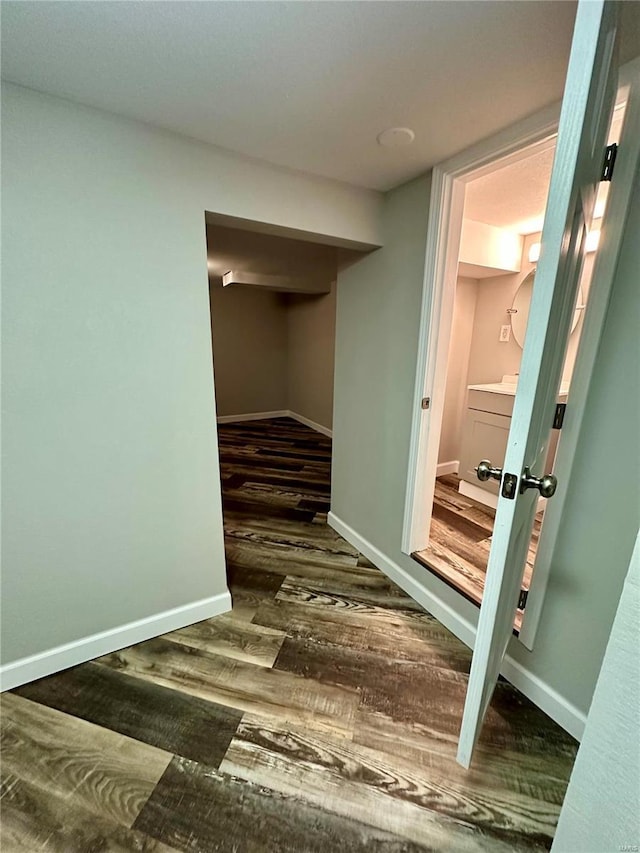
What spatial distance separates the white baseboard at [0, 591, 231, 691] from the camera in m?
1.36

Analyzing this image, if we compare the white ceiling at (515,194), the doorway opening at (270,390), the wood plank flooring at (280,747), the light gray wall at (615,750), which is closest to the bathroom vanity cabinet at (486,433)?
the white ceiling at (515,194)

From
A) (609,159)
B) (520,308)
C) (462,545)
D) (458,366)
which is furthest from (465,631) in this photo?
(520,308)

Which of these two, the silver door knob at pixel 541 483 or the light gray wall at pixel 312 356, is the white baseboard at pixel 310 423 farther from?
the silver door knob at pixel 541 483

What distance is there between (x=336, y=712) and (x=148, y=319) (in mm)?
1650

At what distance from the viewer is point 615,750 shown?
1.97 ft

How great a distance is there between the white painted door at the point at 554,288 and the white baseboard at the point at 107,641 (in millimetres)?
1206

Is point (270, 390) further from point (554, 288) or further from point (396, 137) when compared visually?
point (554, 288)

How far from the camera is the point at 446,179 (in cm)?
145

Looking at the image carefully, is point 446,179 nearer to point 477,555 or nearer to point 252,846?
point 477,555

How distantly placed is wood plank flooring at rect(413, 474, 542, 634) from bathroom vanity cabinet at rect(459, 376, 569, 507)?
124 millimetres

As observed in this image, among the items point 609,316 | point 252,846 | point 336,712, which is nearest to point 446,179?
point 609,316

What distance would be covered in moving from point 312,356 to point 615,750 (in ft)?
17.0

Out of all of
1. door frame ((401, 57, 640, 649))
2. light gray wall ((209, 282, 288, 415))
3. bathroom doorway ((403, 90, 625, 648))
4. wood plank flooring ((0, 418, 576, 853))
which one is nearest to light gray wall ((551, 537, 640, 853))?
bathroom doorway ((403, 90, 625, 648))

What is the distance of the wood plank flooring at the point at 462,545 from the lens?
5.44 feet
